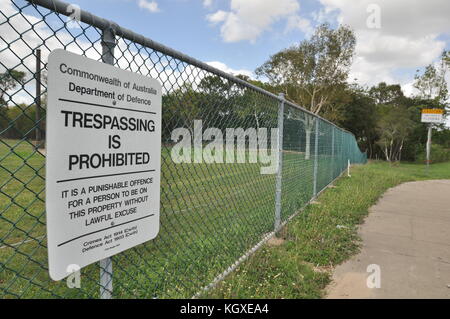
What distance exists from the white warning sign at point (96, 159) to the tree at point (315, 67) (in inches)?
993

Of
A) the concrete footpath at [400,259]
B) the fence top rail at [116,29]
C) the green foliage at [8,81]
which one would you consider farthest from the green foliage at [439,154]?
the green foliage at [8,81]

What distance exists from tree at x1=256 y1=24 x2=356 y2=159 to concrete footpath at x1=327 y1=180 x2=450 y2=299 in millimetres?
20039

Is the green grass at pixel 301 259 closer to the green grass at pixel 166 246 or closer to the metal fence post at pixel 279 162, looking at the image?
the green grass at pixel 166 246

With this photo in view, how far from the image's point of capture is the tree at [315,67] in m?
23.9

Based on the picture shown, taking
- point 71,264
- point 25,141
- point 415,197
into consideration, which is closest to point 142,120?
point 25,141

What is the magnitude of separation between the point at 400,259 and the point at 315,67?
76.8ft

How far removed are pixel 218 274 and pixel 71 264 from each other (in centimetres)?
185

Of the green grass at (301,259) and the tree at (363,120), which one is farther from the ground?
the tree at (363,120)

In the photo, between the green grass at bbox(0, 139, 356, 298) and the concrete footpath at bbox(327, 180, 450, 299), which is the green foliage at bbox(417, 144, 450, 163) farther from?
the green grass at bbox(0, 139, 356, 298)

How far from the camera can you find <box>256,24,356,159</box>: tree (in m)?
23.9

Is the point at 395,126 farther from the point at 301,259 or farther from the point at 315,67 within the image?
the point at 301,259

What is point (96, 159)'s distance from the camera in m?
1.41

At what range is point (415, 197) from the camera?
28.6ft
